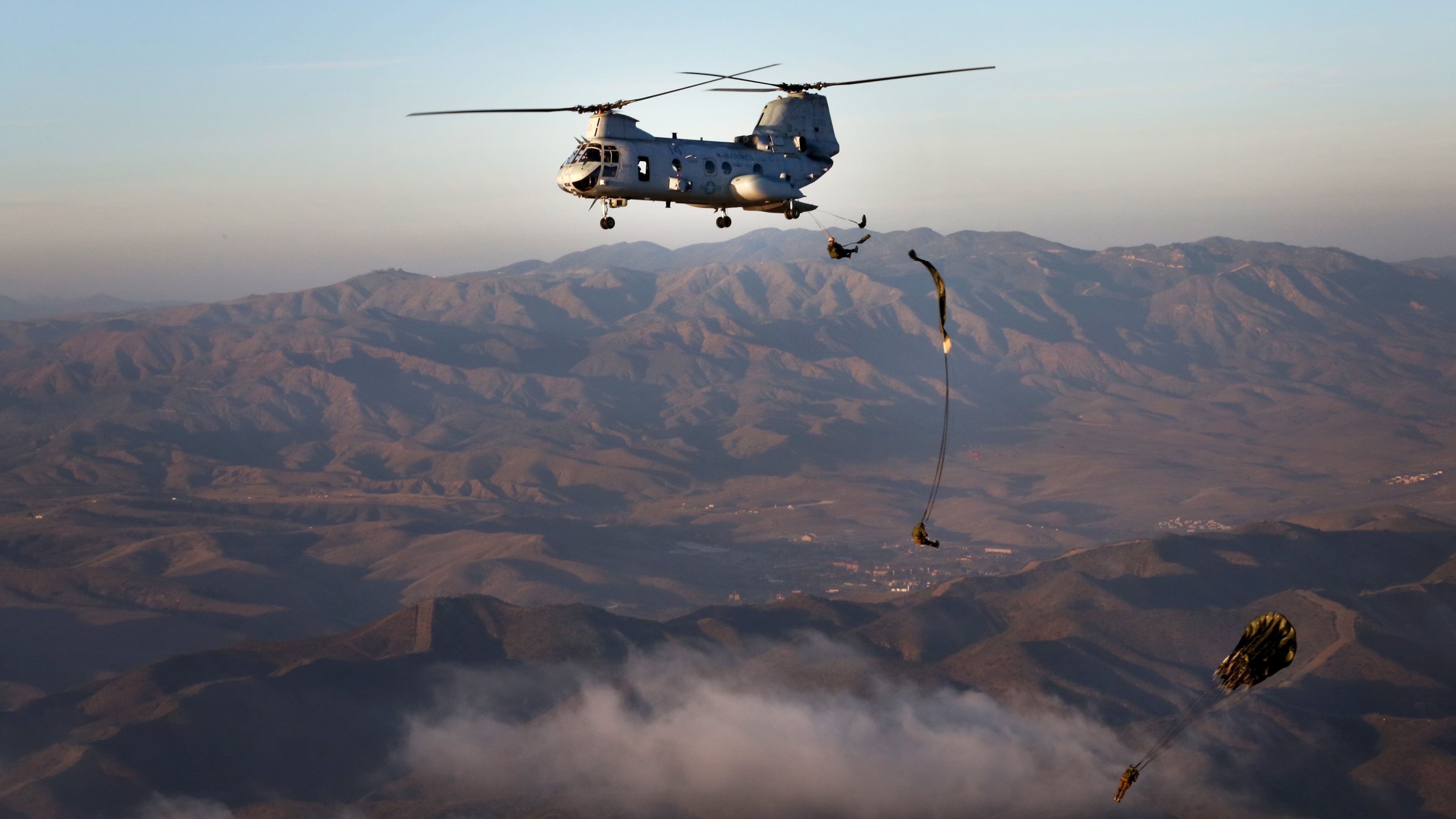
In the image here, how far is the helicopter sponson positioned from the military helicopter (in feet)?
0.14

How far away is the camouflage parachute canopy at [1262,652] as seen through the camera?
4262 cm

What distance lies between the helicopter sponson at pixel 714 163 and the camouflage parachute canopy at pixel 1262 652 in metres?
35.1

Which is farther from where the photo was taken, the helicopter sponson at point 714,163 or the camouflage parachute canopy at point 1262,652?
the helicopter sponson at point 714,163

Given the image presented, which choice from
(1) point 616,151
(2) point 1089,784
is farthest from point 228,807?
(1) point 616,151

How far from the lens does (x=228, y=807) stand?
610 feet

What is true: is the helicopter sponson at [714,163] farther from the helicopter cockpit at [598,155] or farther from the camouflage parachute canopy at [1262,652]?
the camouflage parachute canopy at [1262,652]

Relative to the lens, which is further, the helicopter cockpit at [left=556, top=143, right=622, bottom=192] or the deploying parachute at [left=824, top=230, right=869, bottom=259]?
the helicopter cockpit at [left=556, top=143, right=622, bottom=192]

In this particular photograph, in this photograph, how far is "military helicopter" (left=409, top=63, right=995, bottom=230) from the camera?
223 feet

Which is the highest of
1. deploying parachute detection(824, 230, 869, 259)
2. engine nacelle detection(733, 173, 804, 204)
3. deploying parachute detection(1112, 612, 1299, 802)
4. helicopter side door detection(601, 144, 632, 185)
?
helicopter side door detection(601, 144, 632, 185)

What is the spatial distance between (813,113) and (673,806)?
424 feet

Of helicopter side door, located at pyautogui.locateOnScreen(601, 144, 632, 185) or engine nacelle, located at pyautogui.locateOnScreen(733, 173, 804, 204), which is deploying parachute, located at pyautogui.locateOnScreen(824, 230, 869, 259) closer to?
engine nacelle, located at pyautogui.locateOnScreen(733, 173, 804, 204)

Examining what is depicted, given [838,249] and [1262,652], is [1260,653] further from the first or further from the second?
[838,249]

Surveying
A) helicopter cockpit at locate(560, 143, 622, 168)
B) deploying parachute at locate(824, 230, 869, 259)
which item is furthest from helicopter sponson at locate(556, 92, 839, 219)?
deploying parachute at locate(824, 230, 869, 259)

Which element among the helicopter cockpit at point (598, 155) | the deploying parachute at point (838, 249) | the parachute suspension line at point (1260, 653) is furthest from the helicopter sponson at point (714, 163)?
the parachute suspension line at point (1260, 653)
